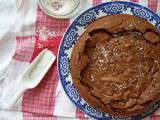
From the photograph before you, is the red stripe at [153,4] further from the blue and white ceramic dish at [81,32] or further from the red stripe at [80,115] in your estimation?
the red stripe at [80,115]

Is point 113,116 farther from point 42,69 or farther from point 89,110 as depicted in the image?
point 42,69

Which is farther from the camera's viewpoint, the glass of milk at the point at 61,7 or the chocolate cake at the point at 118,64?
the glass of milk at the point at 61,7

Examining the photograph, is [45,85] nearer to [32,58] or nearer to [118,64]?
[32,58]

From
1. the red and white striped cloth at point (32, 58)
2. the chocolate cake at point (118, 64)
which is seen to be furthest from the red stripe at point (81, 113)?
the chocolate cake at point (118, 64)

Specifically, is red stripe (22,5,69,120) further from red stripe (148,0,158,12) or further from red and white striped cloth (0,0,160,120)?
red stripe (148,0,158,12)

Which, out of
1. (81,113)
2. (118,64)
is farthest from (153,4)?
(81,113)

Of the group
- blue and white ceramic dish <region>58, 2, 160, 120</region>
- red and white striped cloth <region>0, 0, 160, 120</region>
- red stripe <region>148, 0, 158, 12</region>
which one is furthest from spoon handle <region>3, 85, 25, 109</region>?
red stripe <region>148, 0, 158, 12</region>
